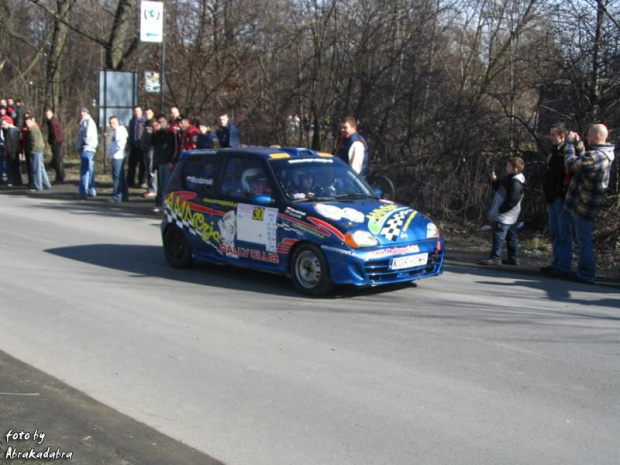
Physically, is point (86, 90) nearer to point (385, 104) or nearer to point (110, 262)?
point (385, 104)

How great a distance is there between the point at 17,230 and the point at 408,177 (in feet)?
25.4

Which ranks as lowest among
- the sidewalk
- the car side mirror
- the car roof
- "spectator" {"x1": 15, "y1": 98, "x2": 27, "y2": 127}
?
the sidewalk

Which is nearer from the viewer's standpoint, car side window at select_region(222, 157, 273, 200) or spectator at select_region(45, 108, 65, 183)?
car side window at select_region(222, 157, 273, 200)

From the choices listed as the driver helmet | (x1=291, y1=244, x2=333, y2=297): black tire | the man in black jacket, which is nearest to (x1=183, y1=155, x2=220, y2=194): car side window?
the driver helmet

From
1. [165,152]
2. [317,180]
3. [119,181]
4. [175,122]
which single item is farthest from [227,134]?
[317,180]

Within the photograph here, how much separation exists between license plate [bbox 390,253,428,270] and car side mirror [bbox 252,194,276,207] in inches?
65.0

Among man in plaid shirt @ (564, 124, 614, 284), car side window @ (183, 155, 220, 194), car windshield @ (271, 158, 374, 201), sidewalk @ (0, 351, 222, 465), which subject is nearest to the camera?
sidewalk @ (0, 351, 222, 465)

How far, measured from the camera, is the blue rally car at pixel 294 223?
9.05 m

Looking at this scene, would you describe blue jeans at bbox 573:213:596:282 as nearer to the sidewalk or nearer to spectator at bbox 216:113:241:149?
the sidewalk

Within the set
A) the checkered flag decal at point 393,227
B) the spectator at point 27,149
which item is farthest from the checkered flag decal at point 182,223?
the spectator at point 27,149

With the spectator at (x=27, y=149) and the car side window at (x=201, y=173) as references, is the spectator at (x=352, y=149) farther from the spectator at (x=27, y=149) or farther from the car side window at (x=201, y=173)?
the spectator at (x=27, y=149)

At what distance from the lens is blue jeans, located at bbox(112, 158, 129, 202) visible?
1903 centimetres

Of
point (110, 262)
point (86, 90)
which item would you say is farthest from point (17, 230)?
point (86, 90)

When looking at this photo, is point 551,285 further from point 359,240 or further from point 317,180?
point 317,180
